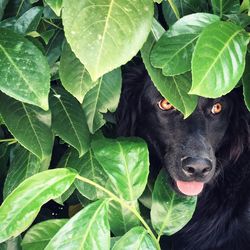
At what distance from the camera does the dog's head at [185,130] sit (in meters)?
2.04

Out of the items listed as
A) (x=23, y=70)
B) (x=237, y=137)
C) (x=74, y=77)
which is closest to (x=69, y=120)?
(x=74, y=77)

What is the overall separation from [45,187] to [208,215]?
1.33 meters

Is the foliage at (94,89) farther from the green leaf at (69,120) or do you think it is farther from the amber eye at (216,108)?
the amber eye at (216,108)

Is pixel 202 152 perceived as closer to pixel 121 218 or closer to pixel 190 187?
pixel 190 187

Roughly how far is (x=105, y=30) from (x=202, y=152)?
34.9 inches

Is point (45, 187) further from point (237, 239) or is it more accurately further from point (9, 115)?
point (237, 239)

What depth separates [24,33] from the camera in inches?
57.7

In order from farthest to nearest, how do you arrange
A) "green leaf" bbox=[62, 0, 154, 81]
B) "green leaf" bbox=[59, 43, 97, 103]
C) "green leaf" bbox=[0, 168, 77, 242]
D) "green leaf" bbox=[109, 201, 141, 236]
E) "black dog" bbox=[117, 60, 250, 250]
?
"black dog" bbox=[117, 60, 250, 250], "green leaf" bbox=[109, 201, 141, 236], "green leaf" bbox=[59, 43, 97, 103], "green leaf" bbox=[0, 168, 77, 242], "green leaf" bbox=[62, 0, 154, 81]

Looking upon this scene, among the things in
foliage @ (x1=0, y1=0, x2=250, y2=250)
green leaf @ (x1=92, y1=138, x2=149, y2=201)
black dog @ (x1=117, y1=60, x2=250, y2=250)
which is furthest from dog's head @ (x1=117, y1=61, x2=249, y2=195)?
green leaf @ (x1=92, y1=138, x2=149, y2=201)

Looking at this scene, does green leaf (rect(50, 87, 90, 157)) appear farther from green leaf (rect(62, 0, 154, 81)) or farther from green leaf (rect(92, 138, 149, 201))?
green leaf (rect(62, 0, 154, 81))

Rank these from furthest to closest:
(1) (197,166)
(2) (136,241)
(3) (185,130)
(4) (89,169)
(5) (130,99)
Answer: (5) (130,99) < (3) (185,130) < (1) (197,166) < (4) (89,169) < (2) (136,241)

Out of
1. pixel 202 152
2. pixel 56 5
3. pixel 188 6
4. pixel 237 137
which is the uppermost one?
pixel 56 5

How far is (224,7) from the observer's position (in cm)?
154

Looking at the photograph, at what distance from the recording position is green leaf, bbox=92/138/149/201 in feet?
4.82
